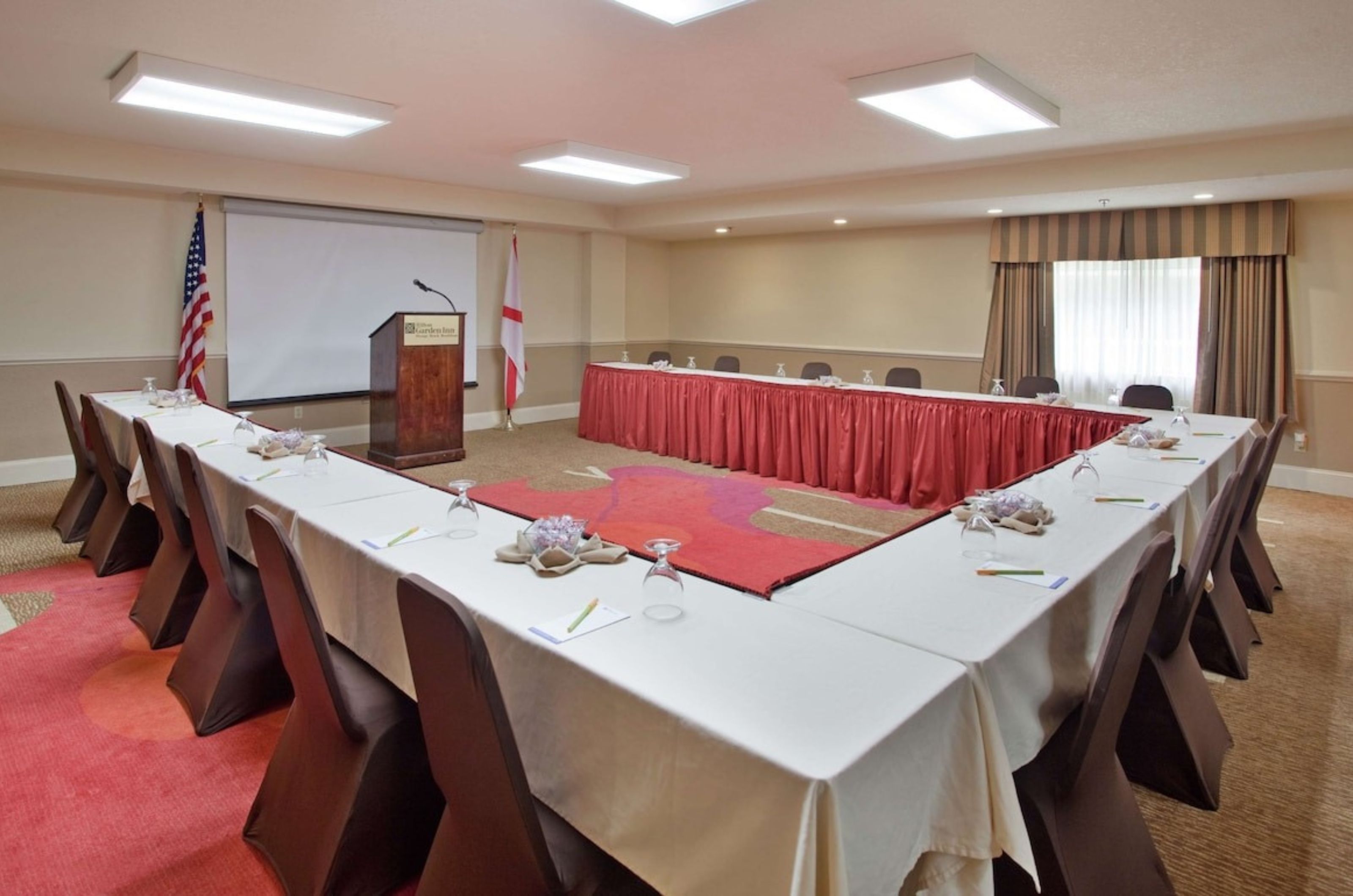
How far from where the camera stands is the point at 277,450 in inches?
136

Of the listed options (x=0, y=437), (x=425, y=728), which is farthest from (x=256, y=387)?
(x=425, y=728)

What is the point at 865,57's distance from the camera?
365cm

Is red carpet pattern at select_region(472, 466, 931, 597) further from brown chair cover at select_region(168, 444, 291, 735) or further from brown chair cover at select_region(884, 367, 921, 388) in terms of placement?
brown chair cover at select_region(168, 444, 291, 735)

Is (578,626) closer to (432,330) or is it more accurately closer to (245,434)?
(245,434)

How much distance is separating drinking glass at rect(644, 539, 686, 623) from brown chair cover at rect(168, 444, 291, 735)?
5.15ft

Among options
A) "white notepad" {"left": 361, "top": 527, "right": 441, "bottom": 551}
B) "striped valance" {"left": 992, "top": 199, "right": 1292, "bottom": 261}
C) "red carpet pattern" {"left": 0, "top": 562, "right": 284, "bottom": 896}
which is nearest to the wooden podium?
"red carpet pattern" {"left": 0, "top": 562, "right": 284, "bottom": 896}

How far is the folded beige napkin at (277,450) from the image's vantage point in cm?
344

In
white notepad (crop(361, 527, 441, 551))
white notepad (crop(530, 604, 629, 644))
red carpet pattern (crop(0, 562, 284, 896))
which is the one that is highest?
white notepad (crop(361, 527, 441, 551))

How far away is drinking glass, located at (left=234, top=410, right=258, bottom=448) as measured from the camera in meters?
3.78

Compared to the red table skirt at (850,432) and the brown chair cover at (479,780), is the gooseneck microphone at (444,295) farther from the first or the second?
the brown chair cover at (479,780)

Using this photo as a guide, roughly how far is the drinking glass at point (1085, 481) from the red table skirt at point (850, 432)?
48.6 inches

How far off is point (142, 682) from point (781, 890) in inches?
113

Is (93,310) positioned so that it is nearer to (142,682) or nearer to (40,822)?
(142,682)

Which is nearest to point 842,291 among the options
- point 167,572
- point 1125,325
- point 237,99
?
point 1125,325
